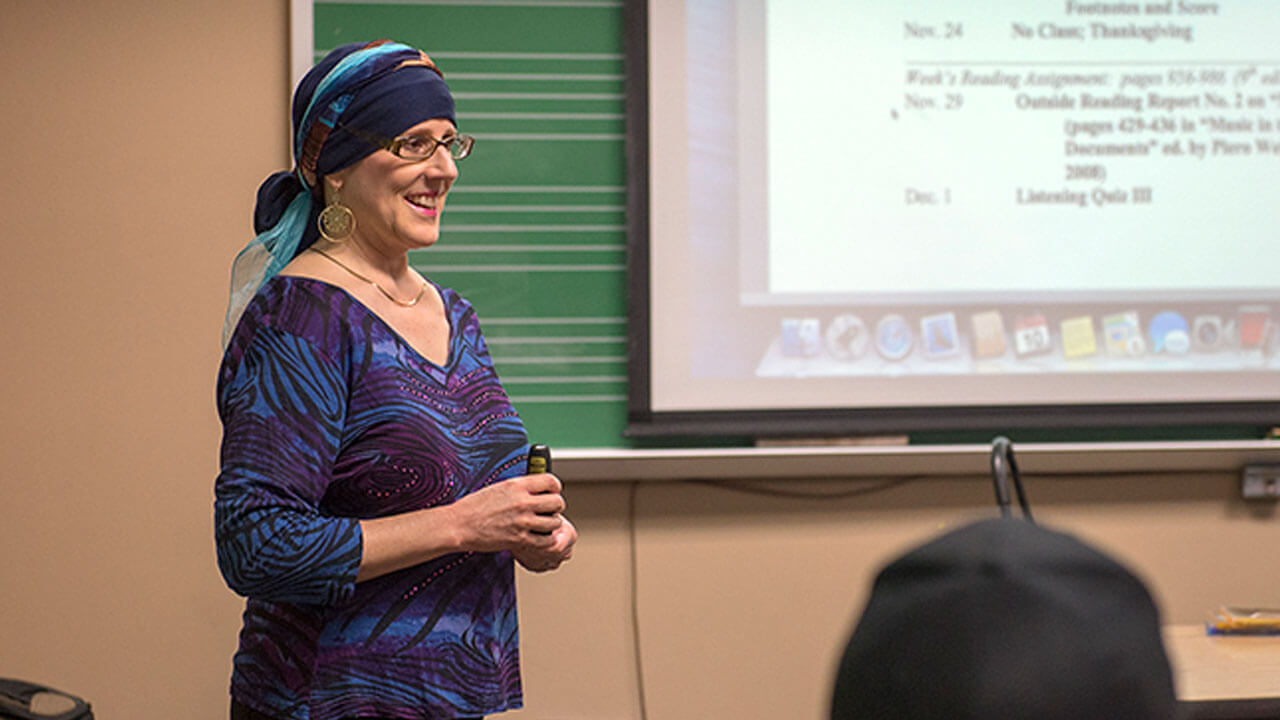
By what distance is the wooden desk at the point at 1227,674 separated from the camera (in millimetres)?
1753

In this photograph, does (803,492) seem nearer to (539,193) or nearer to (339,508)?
(539,193)

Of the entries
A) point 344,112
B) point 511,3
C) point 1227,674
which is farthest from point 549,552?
point 511,3

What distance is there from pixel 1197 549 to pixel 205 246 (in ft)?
8.21

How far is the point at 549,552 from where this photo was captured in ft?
4.66

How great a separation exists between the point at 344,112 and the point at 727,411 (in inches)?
59.5

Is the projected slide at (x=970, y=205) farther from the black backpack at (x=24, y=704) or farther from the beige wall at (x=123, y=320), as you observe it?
the black backpack at (x=24, y=704)

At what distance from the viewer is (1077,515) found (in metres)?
2.86

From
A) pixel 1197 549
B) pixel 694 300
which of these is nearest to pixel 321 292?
pixel 694 300

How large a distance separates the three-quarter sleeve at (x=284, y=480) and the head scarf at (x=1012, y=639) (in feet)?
2.90

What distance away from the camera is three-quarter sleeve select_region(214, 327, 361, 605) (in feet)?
4.07

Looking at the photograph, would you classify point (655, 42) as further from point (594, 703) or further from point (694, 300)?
point (594, 703)

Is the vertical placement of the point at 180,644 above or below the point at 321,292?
below

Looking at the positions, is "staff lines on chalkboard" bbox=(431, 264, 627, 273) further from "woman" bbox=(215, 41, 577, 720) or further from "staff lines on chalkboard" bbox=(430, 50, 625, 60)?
"woman" bbox=(215, 41, 577, 720)

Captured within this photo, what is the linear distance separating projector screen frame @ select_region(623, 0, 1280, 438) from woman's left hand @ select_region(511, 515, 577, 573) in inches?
48.9
